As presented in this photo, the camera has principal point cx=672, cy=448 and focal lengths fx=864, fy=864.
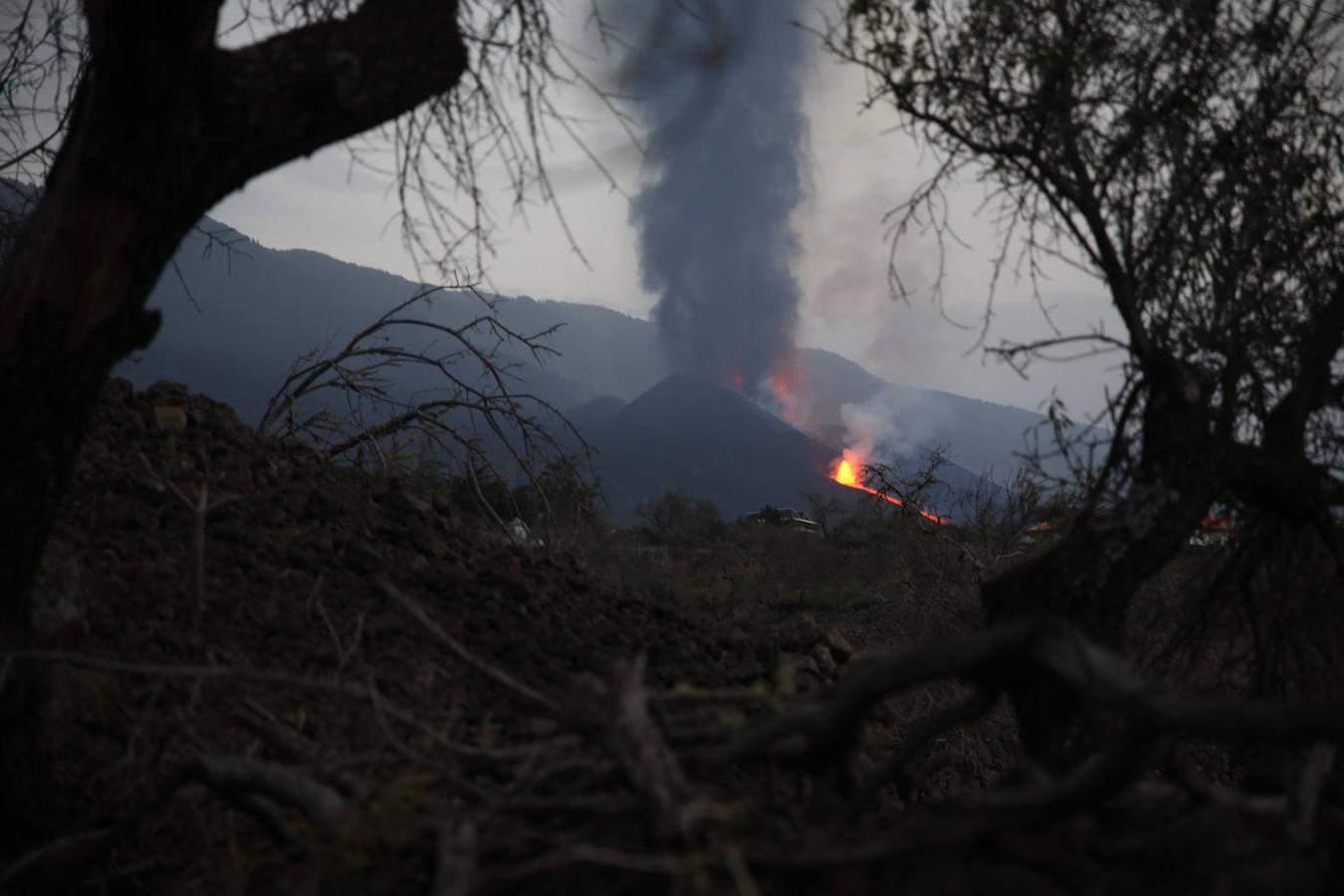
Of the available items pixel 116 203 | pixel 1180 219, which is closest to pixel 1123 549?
pixel 1180 219

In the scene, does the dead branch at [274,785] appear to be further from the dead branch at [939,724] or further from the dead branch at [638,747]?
the dead branch at [939,724]

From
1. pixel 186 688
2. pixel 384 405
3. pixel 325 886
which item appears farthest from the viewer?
pixel 384 405

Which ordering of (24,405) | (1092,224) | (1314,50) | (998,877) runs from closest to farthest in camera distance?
(998,877), (24,405), (1092,224), (1314,50)

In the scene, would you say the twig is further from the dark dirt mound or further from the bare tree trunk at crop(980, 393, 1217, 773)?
the bare tree trunk at crop(980, 393, 1217, 773)

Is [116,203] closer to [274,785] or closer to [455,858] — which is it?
[274,785]

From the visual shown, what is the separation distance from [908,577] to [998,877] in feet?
44.2

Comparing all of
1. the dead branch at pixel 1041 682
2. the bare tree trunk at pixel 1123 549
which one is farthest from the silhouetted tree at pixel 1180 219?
the dead branch at pixel 1041 682

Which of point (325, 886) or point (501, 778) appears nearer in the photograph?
point (325, 886)

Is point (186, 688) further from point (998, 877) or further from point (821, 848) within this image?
point (998, 877)

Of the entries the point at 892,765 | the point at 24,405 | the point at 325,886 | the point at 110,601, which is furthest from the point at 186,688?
the point at 892,765

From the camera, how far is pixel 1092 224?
3.97 m

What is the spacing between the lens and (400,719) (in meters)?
2.21

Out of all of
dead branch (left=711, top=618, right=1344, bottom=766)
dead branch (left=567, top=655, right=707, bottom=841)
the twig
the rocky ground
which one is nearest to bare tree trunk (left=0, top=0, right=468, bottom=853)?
the rocky ground

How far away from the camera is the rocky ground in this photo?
5.59 ft
